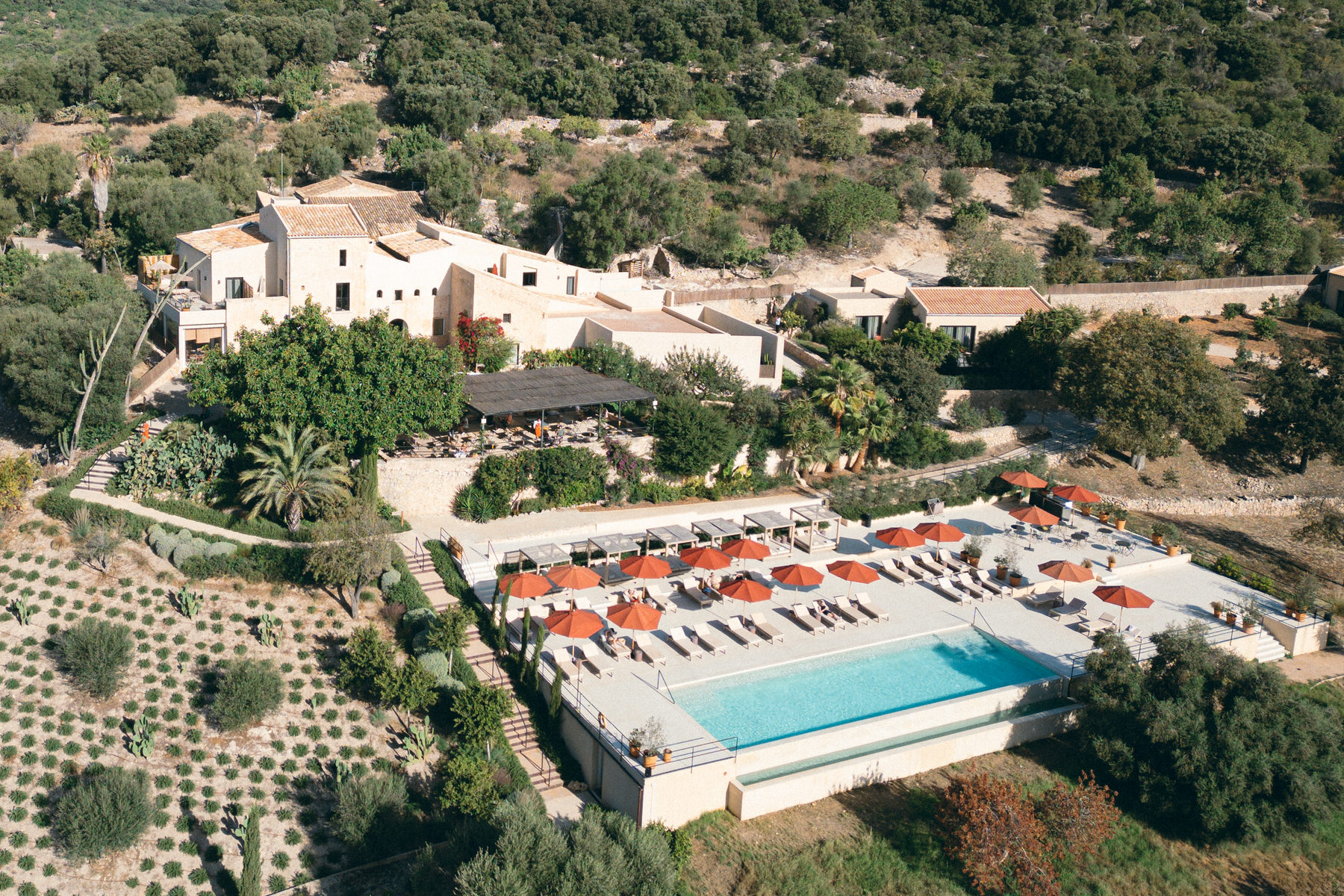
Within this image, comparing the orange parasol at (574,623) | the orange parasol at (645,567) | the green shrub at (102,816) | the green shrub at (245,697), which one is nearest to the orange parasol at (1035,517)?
the orange parasol at (645,567)

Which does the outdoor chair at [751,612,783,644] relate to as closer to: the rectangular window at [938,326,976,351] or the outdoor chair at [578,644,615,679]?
the outdoor chair at [578,644,615,679]

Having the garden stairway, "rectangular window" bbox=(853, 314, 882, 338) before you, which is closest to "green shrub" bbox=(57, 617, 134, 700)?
the garden stairway

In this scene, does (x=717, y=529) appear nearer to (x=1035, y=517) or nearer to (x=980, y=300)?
(x=1035, y=517)

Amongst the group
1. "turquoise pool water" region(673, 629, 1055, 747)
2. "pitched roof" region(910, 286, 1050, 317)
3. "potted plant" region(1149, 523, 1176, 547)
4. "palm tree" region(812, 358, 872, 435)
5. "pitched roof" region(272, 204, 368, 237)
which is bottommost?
"turquoise pool water" region(673, 629, 1055, 747)

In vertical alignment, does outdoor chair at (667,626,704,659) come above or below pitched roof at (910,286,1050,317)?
below

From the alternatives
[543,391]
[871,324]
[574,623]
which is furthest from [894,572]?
[871,324]

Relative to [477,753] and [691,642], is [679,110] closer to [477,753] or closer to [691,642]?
[691,642]
